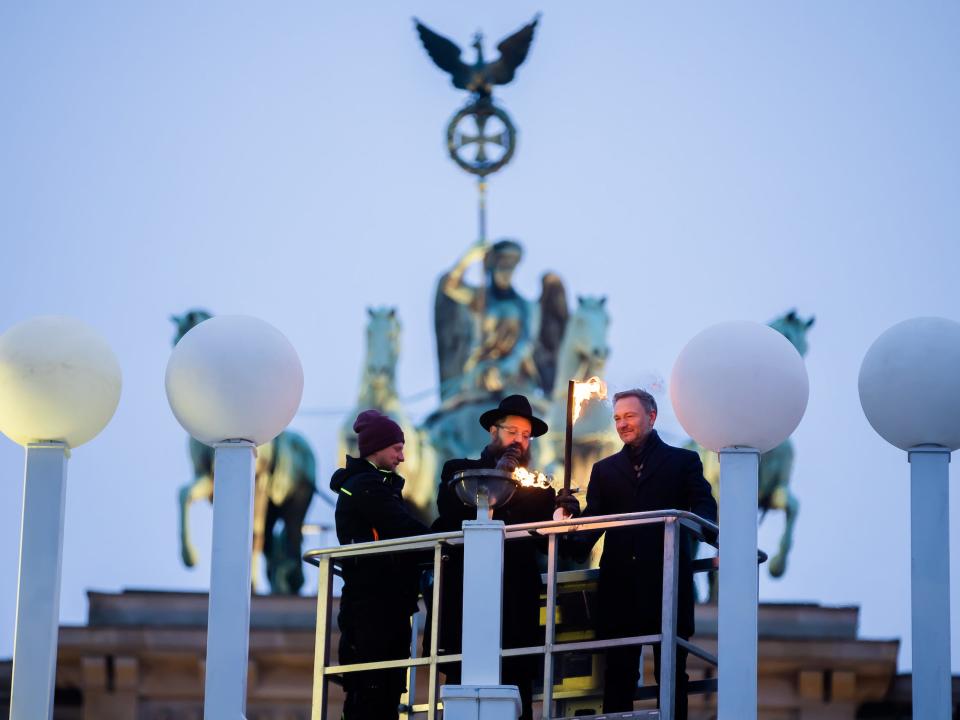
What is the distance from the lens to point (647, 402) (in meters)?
11.6

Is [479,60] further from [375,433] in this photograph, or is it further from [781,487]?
[375,433]

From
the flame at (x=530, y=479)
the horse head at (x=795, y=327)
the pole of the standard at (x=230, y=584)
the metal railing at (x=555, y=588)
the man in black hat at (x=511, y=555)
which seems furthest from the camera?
the horse head at (x=795, y=327)

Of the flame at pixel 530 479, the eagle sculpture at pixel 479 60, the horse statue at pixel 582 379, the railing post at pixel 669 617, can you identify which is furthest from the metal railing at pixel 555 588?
the eagle sculpture at pixel 479 60

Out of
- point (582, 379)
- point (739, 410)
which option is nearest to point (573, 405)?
point (739, 410)

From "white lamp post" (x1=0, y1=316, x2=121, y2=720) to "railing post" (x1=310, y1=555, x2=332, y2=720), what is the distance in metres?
0.99

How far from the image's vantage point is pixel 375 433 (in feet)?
38.1

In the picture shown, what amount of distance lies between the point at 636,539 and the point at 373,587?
1.06 metres

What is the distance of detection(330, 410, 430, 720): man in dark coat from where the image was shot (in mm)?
11445

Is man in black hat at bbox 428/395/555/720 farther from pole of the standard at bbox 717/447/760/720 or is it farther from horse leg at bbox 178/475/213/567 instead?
horse leg at bbox 178/475/213/567

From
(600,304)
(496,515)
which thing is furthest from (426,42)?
(496,515)

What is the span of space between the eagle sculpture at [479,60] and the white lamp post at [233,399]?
2179cm

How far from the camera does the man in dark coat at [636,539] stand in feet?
36.2

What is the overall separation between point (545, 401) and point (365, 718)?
20.0m

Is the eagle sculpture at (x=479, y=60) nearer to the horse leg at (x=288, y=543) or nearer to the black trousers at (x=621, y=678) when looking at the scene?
the horse leg at (x=288, y=543)
